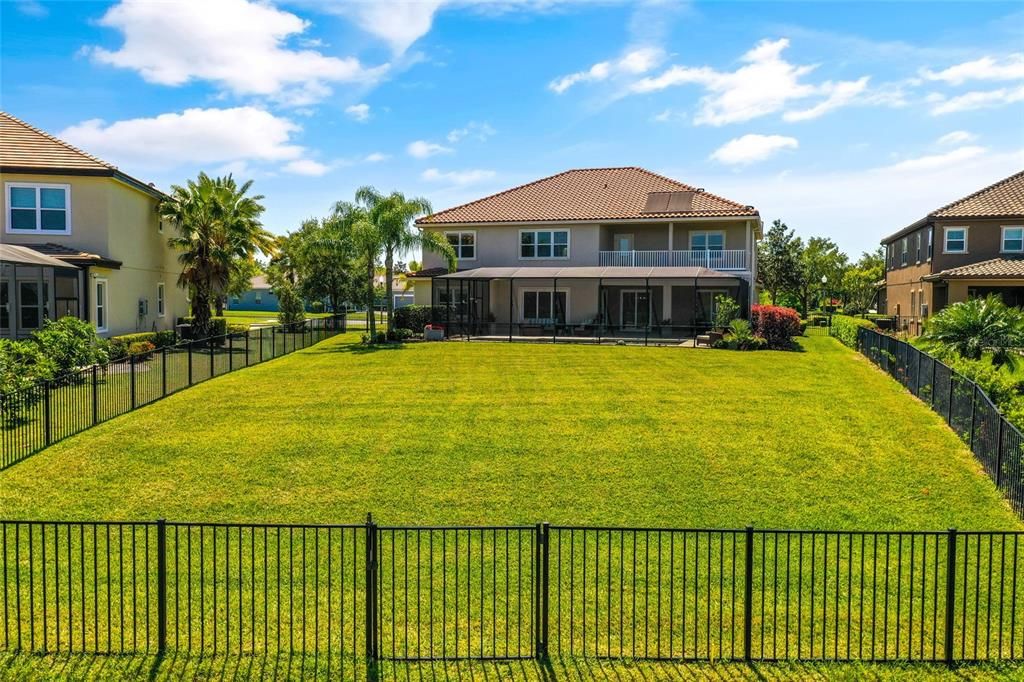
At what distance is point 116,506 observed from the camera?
35.2 feet

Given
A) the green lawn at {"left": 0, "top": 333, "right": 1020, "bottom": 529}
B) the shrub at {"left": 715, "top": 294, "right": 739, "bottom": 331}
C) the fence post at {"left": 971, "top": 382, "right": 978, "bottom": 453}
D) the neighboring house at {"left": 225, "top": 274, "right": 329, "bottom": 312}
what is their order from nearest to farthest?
the green lawn at {"left": 0, "top": 333, "right": 1020, "bottom": 529}
the fence post at {"left": 971, "top": 382, "right": 978, "bottom": 453}
the shrub at {"left": 715, "top": 294, "right": 739, "bottom": 331}
the neighboring house at {"left": 225, "top": 274, "right": 329, "bottom": 312}

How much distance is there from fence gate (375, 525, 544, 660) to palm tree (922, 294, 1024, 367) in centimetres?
1524

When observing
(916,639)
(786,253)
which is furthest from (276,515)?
(786,253)

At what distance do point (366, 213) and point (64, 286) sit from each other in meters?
11.6

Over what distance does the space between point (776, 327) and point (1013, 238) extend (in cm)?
1550

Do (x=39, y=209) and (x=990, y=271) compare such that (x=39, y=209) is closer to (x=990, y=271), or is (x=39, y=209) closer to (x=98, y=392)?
(x=98, y=392)

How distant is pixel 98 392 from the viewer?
1608 centimetres

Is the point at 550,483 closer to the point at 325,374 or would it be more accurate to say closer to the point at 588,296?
the point at 325,374

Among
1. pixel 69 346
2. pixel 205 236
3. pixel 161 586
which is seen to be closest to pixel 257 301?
pixel 205 236

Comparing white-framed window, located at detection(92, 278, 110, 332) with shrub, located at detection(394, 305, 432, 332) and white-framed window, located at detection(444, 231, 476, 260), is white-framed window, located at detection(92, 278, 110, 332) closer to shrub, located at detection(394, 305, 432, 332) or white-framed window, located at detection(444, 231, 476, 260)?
shrub, located at detection(394, 305, 432, 332)

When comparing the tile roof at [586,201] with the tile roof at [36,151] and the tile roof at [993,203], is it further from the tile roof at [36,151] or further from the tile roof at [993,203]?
the tile roof at [36,151]

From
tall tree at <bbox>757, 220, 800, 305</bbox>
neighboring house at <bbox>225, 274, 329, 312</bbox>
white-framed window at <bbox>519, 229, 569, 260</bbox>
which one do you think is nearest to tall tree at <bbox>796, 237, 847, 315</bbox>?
tall tree at <bbox>757, 220, 800, 305</bbox>

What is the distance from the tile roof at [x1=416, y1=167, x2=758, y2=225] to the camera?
36.8 meters

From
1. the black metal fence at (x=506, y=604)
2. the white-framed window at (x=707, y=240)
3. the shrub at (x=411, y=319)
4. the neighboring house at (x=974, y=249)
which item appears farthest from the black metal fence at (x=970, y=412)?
the shrub at (x=411, y=319)
